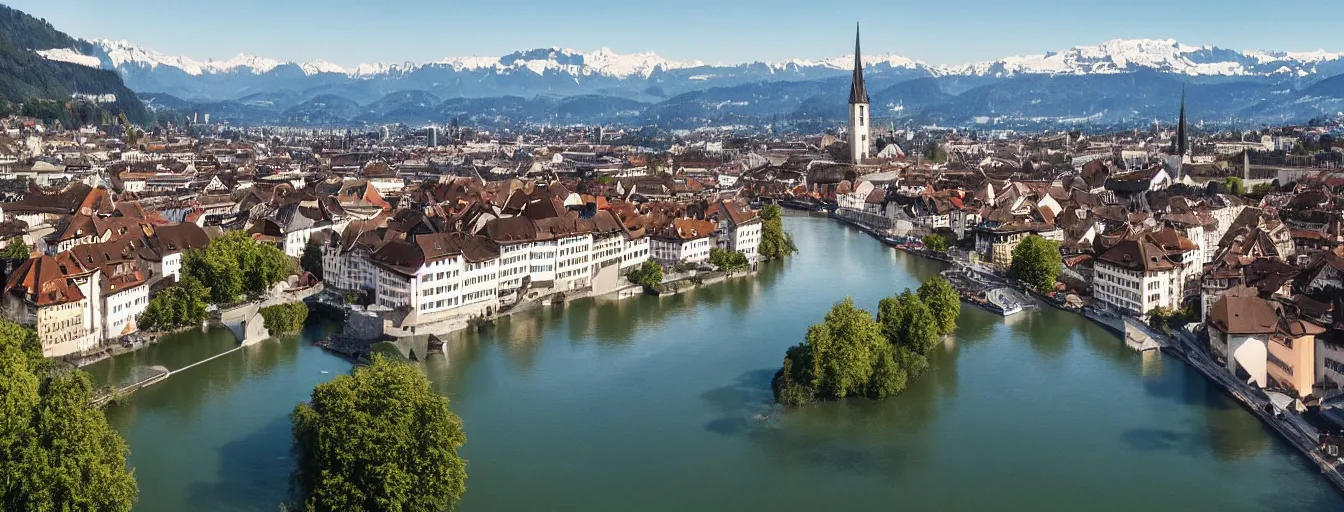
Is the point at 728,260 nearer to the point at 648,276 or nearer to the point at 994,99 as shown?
the point at 648,276

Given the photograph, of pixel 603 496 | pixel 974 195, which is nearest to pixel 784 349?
pixel 603 496

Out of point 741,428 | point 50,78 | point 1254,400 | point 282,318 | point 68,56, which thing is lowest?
point 741,428

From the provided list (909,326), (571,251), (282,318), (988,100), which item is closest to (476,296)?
(571,251)

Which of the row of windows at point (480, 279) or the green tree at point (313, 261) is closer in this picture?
the row of windows at point (480, 279)

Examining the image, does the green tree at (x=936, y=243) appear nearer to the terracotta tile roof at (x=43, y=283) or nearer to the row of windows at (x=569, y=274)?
the row of windows at (x=569, y=274)

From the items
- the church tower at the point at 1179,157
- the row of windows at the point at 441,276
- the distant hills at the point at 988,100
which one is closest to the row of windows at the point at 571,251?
the row of windows at the point at 441,276

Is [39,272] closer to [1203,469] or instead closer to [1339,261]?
[1203,469]
